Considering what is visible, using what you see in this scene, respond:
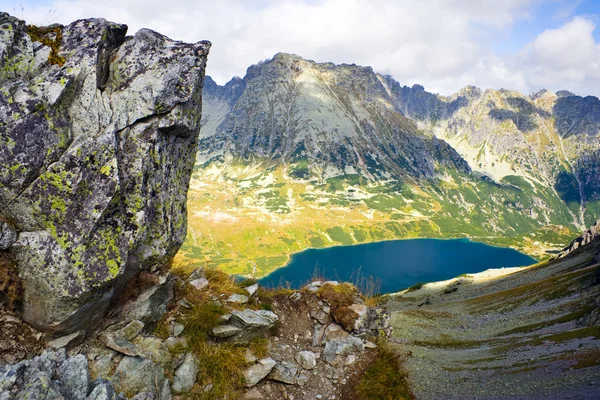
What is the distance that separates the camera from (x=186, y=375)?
11594mm

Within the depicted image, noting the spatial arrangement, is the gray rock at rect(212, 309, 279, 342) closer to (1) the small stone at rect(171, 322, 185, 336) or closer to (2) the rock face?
(1) the small stone at rect(171, 322, 185, 336)

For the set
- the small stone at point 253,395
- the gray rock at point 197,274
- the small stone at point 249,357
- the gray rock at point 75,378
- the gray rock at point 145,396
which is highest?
the gray rock at point 197,274

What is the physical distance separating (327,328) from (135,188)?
12444 millimetres

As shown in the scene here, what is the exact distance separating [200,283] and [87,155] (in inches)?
318

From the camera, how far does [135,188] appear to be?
1121 centimetres

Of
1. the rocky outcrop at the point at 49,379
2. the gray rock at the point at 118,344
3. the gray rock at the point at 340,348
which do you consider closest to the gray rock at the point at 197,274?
the gray rock at the point at 118,344

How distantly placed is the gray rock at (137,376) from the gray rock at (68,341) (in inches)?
64.2

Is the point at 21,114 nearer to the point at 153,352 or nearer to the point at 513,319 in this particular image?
the point at 153,352

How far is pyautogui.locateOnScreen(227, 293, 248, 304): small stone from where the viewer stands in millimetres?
15449

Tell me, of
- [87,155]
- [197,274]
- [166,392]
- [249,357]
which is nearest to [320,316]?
[249,357]

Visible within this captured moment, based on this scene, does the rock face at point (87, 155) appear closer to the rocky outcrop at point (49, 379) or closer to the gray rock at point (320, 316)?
the rocky outcrop at point (49, 379)

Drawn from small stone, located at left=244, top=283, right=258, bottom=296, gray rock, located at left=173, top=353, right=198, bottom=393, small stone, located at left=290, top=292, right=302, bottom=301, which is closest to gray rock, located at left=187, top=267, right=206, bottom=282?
small stone, located at left=244, top=283, right=258, bottom=296

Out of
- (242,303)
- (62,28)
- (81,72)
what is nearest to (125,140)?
(81,72)

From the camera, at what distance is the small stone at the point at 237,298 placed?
15.4 m
